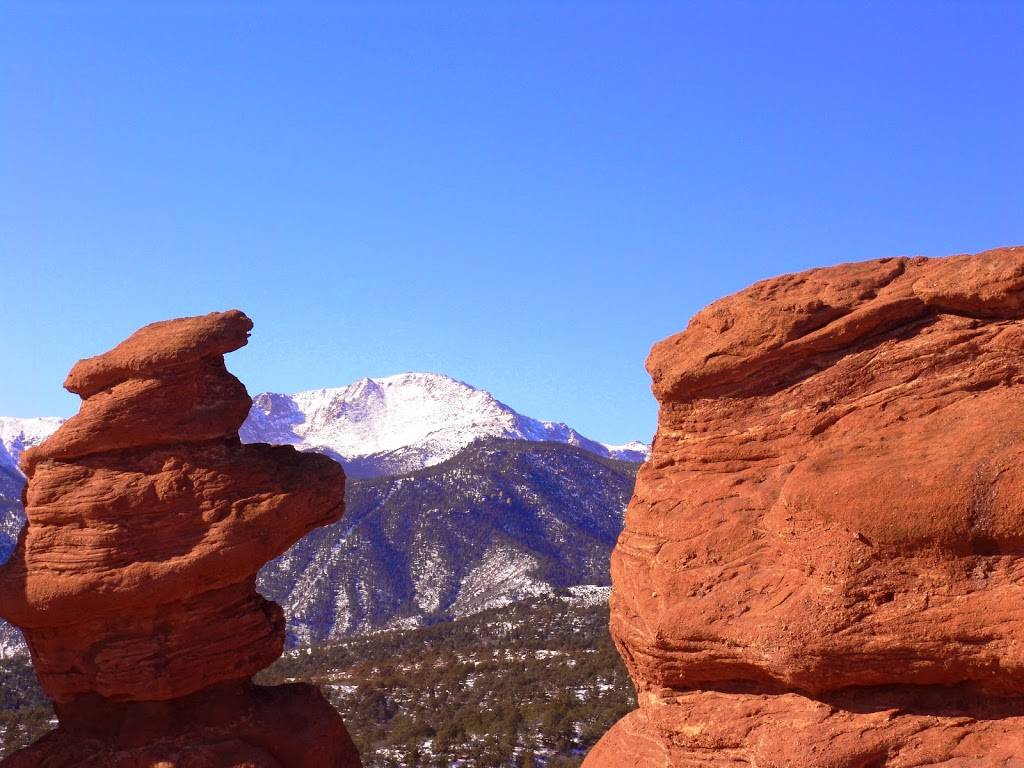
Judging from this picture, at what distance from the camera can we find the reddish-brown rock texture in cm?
1302

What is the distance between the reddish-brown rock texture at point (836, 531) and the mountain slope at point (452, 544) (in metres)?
60.9

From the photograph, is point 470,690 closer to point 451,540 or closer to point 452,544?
point 452,544

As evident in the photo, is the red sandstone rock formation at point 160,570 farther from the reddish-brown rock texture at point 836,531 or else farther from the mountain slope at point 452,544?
the mountain slope at point 452,544

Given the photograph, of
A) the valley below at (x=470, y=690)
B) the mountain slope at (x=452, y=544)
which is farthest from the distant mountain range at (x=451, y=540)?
the valley below at (x=470, y=690)

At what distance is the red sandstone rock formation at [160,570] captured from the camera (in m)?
20.5

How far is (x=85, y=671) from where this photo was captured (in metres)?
21.0

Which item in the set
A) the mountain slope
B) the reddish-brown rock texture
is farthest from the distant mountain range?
the reddish-brown rock texture

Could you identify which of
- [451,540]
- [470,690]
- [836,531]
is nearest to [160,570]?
[836,531]

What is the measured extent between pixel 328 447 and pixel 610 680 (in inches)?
5519

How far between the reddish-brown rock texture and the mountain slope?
6091cm

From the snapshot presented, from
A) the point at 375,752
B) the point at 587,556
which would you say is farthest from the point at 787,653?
the point at 587,556

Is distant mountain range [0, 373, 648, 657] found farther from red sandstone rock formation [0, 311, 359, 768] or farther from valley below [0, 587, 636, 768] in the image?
red sandstone rock formation [0, 311, 359, 768]

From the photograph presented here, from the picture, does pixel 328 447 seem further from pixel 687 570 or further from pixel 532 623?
pixel 687 570

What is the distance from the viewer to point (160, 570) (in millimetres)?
20250
